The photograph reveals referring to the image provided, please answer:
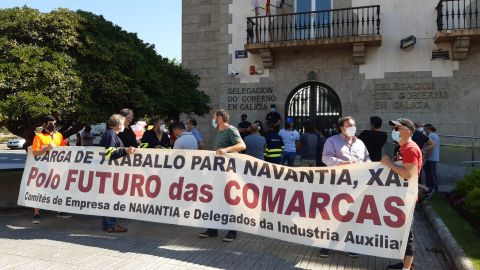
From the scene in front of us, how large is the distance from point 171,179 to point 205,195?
1.98ft

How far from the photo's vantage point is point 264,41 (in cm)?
1580

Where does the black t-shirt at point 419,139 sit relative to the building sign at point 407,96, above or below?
below

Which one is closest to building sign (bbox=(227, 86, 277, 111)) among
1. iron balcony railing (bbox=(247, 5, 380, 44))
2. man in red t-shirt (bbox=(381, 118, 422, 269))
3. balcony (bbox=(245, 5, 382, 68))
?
balcony (bbox=(245, 5, 382, 68))

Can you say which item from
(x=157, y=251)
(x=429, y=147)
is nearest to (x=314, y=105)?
(x=429, y=147)

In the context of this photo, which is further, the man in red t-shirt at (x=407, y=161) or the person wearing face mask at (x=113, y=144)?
the person wearing face mask at (x=113, y=144)

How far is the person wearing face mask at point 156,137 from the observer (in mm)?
8180

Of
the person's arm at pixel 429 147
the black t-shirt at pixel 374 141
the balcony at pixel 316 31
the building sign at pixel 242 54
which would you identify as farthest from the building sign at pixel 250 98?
the black t-shirt at pixel 374 141

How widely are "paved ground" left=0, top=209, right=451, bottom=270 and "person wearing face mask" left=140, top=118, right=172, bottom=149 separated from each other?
1.59 metres

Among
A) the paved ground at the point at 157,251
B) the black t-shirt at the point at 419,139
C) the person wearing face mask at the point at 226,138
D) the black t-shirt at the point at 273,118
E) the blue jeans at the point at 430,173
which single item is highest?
the black t-shirt at the point at 273,118

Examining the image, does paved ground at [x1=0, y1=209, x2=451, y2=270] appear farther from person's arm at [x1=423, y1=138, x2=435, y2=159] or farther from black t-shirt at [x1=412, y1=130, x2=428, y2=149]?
person's arm at [x1=423, y1=138, x2=435, y2=159]

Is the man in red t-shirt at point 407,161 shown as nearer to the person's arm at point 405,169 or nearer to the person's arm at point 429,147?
the person's arm at point 405,169

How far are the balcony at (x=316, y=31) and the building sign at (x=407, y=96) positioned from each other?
4.21 feet

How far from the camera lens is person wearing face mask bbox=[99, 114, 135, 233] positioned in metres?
6.69

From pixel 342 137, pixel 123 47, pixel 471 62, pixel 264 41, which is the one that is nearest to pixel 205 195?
pixel 342 137
